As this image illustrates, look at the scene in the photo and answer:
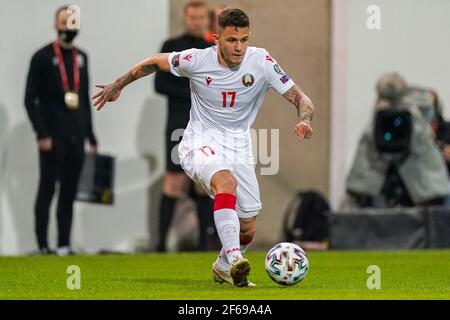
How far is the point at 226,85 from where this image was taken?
8930 millimetres

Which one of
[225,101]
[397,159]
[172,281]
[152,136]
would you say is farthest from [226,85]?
[152,136]

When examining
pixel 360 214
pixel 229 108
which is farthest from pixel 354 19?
pixel 229 108

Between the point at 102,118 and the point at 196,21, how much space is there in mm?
2277

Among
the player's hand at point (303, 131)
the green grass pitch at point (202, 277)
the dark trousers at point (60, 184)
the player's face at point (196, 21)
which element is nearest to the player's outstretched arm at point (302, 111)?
the player's hand at point (303, 131)

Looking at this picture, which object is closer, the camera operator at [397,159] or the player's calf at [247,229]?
the player's calf at [247,229]

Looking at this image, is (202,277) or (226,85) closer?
(226,85)

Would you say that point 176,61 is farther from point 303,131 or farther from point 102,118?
point 102,118

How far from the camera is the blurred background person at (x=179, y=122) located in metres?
14.2

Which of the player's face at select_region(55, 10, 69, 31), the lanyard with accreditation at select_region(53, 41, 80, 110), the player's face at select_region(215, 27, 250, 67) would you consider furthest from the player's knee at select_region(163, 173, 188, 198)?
the player's face at select_region(215, 27, 250, 67)

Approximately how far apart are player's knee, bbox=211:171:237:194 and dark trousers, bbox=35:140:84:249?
18.9ft

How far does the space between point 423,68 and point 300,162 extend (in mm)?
1988

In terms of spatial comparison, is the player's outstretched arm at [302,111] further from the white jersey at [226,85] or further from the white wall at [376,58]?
the white wall at [376,58]

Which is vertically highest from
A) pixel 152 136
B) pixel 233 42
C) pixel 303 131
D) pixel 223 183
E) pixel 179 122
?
pixel 233 42

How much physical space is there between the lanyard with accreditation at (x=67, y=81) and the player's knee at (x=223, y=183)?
5.94 m
